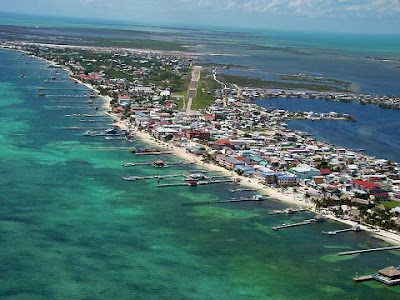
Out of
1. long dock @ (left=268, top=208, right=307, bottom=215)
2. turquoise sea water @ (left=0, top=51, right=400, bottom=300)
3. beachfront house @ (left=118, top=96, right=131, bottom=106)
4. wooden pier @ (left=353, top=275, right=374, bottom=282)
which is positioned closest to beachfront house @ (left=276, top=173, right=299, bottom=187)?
turquoise sea water @ (left=0, top=51, right=400, bottom=300)

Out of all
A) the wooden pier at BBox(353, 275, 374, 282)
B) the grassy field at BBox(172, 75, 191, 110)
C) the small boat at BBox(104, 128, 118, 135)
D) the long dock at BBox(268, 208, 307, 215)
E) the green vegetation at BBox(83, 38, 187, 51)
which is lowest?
the wooden pier at BBox(353, 275, 374, 282)

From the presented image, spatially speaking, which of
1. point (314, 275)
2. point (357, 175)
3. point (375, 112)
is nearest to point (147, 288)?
point (314, 275)

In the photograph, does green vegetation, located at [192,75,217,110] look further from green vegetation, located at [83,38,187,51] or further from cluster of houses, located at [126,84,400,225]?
green vegetation, located at [83,38,187,51]

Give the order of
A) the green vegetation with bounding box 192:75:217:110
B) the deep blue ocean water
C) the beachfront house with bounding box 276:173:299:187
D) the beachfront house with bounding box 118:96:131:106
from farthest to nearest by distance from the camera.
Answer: the green vegetation with bounding box 192:75:217:110, the beachfront house with bounding box 118:96:131:106, the deep blue ocean water, the beachfront house with bounding box 276:173:299:187

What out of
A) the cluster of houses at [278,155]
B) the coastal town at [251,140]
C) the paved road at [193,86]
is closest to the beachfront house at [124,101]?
the coastal town at [251,140]

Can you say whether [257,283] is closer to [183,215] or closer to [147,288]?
[147,288]

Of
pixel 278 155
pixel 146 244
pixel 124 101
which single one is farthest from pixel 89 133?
pixel 146 244

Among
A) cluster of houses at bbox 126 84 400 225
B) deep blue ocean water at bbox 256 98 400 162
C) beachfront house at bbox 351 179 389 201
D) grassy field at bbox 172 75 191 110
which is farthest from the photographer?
grassy field at bbox 172 75 191 110

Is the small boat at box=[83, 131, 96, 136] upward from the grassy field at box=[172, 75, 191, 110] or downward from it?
→ downward
